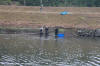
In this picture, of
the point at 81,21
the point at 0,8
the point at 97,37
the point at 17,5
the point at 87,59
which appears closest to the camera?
the point at 87,59

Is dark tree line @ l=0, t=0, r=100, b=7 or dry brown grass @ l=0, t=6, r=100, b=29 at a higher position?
dark tree line @ l=0, t=0, r=100, b=7

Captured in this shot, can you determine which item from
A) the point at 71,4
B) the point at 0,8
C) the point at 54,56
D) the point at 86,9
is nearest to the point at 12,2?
the point at 0,8

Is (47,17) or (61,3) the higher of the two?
(61,3)

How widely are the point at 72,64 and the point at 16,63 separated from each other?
213 inches

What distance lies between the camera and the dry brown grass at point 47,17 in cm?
5494

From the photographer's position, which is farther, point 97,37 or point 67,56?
point 97,37

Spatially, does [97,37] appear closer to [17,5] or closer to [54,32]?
[54,32]

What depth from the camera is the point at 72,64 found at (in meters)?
23.2

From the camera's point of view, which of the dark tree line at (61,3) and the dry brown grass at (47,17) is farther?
the dark tree line at (61,3)

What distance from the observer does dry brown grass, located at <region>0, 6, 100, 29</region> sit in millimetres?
54938

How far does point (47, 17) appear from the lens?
195 feet

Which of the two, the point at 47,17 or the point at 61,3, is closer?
the point at 47,17

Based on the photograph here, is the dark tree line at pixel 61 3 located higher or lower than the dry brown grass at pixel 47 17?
higher

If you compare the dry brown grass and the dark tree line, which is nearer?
the dry brown grass
